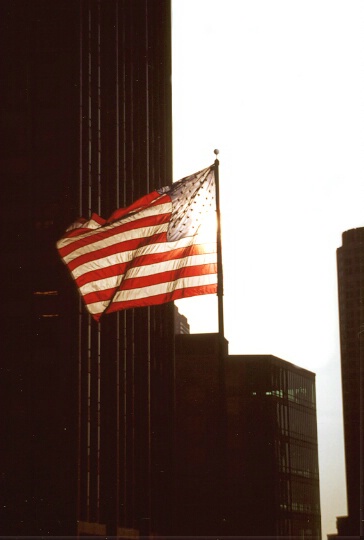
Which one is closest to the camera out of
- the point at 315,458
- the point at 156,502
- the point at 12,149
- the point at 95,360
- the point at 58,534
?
the point at 58,534

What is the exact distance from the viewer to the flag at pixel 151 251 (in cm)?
2125

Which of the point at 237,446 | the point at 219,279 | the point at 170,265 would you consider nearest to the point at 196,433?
A: the point at 237,446

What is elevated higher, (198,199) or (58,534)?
Result: (198,199)

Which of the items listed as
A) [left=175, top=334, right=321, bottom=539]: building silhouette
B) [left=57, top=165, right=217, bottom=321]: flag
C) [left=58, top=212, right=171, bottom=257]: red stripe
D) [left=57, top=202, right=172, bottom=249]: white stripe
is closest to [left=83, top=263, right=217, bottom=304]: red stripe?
[left=57, top=165, right=217, bottom=321]: flag

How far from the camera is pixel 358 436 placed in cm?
19212

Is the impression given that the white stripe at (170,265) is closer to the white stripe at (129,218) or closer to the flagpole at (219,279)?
the flagpole at (219,279)

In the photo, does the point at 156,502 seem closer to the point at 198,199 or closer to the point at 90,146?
the point at 90,146

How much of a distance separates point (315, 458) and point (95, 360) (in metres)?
117

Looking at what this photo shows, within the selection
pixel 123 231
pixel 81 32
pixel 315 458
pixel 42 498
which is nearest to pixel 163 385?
pixel 42 498

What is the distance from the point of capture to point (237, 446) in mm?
156375

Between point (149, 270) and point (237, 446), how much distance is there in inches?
5421

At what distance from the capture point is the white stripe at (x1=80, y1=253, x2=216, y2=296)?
21141mm

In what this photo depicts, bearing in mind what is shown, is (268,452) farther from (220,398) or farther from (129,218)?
(220,398)

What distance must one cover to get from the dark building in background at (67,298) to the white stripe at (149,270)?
157 ft
